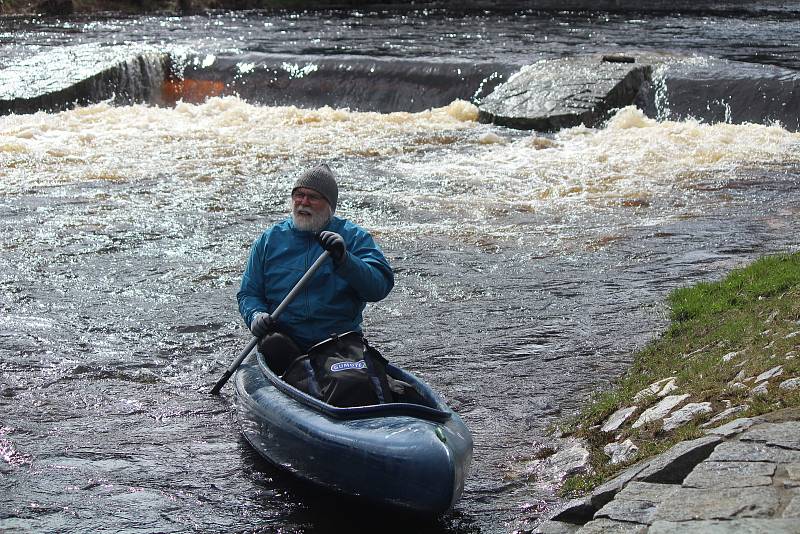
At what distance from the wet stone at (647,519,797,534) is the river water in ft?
4.79

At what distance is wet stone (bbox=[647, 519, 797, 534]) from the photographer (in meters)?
3.46

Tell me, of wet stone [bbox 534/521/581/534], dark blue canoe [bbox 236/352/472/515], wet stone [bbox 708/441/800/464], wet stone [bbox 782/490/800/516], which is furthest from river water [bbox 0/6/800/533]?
wet stone [bbox 782/490/800/516]

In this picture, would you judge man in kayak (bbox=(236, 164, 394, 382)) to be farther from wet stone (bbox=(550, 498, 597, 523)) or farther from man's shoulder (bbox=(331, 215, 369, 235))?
wet stone (bbox=(550, 498, 597, 523))

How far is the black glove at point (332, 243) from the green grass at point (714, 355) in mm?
1575

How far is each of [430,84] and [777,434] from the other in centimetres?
1499

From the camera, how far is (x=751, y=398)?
4.95m

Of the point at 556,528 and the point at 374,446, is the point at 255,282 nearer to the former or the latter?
the point at 374,446

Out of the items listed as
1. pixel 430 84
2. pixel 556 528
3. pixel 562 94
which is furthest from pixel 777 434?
pixel 430 84

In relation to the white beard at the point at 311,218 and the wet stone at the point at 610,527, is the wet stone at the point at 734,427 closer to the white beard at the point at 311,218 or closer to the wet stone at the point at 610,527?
the wet stone at the point at 610,527

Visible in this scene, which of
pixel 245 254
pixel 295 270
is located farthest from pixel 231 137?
pixel 295 270

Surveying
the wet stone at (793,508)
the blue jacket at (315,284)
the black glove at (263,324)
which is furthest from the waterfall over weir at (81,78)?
the wet stone at (793,508)

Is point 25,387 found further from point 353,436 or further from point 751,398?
point 751,398

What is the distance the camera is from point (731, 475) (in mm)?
3930

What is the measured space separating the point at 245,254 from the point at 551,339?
3.51 m
